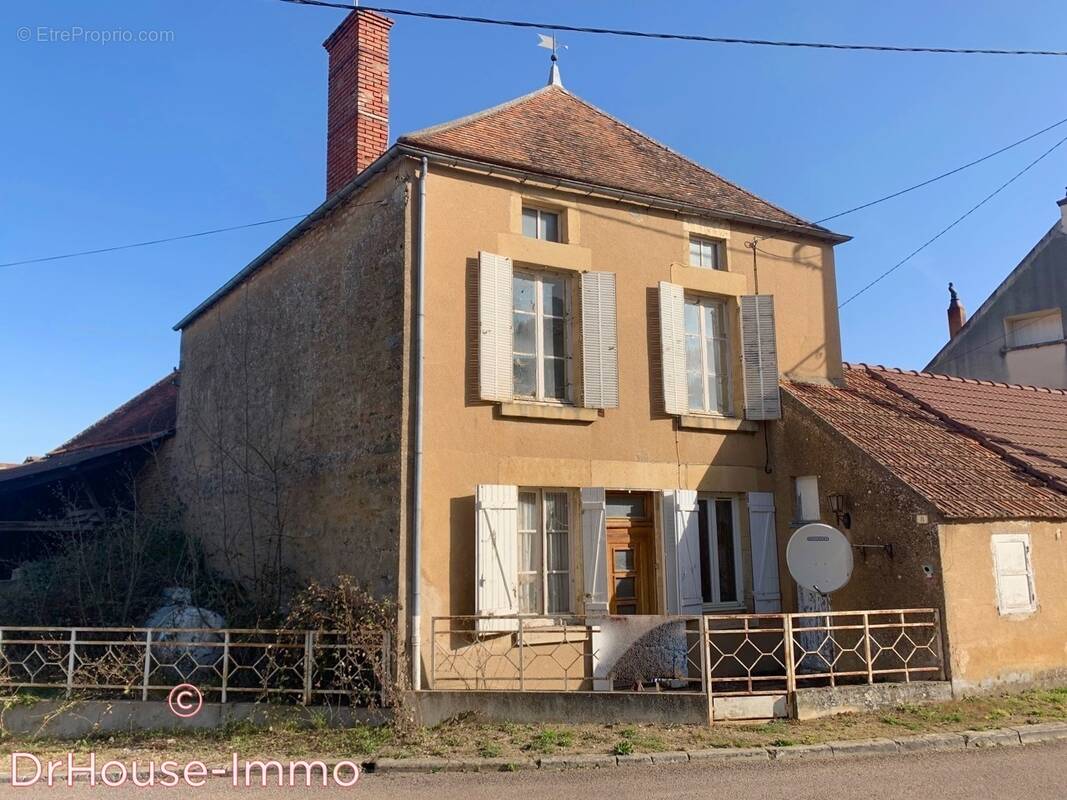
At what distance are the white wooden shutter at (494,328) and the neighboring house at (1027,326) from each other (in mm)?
15228

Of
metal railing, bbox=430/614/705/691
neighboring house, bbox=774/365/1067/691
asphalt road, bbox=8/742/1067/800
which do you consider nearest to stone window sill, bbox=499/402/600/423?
metal railing, bbox=430/614/705/691

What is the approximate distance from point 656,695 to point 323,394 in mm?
5500

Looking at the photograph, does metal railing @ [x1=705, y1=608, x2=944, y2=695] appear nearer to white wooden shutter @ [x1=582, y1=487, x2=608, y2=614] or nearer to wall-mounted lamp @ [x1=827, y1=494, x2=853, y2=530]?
wall-mounted lamp @ [x1=827, y1=494, x2=853, y2=530]

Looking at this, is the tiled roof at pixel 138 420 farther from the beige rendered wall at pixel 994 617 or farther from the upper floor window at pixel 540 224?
the beige rendered wall at pixel 994 617

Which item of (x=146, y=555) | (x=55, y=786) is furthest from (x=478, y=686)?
(x=146, y=555)

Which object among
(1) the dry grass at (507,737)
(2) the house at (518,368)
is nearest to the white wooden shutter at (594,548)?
(2) the house at (518,368)

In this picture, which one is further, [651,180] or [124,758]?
[651,180]

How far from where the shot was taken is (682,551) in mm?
10469

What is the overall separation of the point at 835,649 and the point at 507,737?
4278mm

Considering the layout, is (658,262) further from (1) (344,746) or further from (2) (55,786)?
(2) (55,786)

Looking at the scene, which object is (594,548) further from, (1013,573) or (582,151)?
(582,151)

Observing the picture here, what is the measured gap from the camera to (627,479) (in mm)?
10453

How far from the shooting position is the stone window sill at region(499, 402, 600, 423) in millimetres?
9844

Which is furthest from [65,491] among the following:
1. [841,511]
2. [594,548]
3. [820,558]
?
[841,511]
